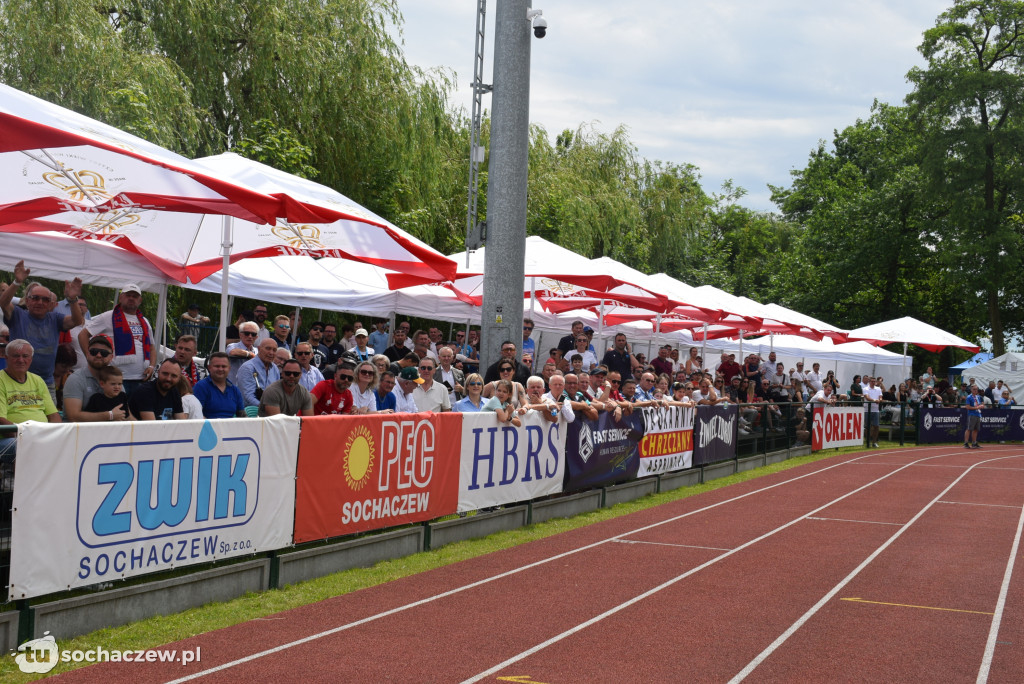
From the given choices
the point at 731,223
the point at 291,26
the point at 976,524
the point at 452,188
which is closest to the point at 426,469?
the point at 976,524

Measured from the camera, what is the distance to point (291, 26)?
72.9 ft

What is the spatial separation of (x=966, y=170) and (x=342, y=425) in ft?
147

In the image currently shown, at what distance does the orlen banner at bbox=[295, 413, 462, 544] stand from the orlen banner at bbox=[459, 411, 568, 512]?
0.30 m

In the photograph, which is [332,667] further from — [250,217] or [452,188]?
[452,188]

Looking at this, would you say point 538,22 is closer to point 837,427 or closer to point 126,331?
point 126,331

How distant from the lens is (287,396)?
30.7 feet

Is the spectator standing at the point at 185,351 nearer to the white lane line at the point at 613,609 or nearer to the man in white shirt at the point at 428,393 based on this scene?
the man in white shirt at the point at 428,393

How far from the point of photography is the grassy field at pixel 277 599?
6.50 m

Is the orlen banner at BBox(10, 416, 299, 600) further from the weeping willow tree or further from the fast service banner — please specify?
the fast service banner

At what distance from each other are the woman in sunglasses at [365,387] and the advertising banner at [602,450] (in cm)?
368

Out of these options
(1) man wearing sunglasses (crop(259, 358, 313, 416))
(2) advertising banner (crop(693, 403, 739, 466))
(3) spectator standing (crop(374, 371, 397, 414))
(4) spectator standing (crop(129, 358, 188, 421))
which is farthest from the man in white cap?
(2) advertising banner (crop(693, 403, 739, 466))

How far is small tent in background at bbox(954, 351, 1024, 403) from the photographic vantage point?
41.1 meters

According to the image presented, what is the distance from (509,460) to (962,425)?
25927mm

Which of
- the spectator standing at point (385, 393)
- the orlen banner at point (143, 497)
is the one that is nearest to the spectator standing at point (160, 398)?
the orlen banner at point (143, 497)
